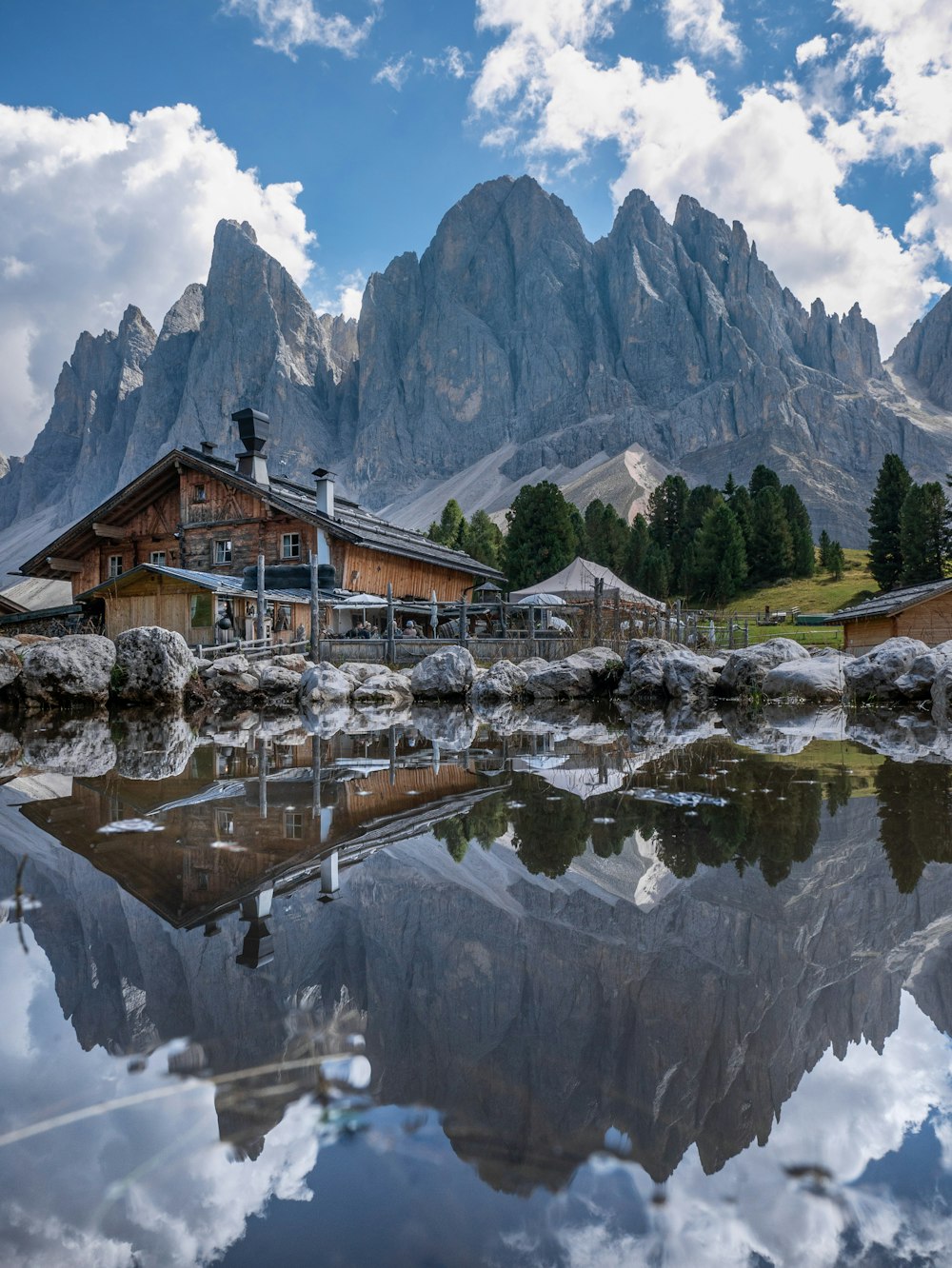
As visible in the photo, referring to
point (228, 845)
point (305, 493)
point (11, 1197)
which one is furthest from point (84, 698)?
point (305, 493)

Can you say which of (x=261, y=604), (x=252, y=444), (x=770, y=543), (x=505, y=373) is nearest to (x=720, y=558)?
(x=770, y=543)

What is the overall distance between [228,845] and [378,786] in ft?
7.74

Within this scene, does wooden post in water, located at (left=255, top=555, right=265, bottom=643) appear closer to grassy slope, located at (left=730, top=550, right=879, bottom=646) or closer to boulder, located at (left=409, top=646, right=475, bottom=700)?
boulder, located at (left=409, top=646, right=475, bottom=700)

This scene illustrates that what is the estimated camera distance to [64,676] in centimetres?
1678

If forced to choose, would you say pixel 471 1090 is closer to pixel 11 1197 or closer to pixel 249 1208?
pixel 249 1208

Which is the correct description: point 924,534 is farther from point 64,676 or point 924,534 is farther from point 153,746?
point 153,746

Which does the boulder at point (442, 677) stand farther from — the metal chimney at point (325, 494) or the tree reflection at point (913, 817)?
the metal chimney at point (325, 494)

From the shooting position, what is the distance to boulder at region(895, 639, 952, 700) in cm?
1591

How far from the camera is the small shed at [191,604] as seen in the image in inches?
983

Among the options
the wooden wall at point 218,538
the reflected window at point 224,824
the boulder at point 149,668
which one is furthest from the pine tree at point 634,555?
the reflected window at point 224,824

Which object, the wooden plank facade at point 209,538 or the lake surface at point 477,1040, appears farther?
the wooden plank facade at point 209,538

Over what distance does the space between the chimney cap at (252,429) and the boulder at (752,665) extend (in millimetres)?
21780

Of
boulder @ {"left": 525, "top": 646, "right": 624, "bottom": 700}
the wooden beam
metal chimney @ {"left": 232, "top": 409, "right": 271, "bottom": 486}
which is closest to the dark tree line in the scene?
boulder @ {"left": 525, "top": 646, "right": 624, "bottom": 700}

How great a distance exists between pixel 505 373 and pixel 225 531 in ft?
495
